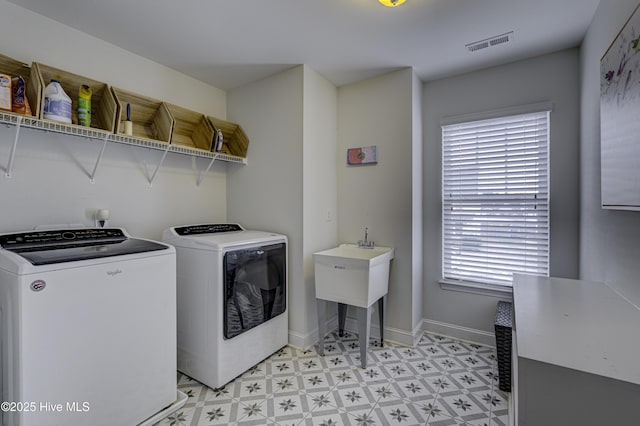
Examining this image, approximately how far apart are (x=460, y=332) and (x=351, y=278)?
1.28 m

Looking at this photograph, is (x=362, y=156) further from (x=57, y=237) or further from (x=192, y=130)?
(x=57, y=237)

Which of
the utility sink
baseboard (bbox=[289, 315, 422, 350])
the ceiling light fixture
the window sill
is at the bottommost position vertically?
baseboard (bbox=[289, 315, 422, 350])

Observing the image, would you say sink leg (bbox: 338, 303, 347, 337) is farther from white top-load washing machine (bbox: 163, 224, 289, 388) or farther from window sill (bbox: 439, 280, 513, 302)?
window sill (bbox: 439, 280, 513, 302)

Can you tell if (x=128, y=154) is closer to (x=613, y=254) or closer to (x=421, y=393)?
(x=421, y=393)

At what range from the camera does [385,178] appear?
8.95 ft

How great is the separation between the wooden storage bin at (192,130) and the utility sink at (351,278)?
4.82 ft

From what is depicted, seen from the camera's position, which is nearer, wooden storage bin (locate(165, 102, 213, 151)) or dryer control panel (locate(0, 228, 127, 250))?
dryer control panel (locate(0, 228, 127, 250))

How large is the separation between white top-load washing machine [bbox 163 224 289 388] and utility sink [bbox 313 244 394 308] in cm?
40

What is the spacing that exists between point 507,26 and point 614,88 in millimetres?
954

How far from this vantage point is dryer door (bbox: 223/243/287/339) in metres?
1.99

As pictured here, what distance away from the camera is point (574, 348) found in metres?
0.83

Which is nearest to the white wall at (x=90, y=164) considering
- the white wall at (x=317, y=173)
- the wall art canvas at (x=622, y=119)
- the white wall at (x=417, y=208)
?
the white wall at (x=317, y=173)

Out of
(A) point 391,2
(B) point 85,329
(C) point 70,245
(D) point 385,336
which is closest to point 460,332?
(D) point 385,336

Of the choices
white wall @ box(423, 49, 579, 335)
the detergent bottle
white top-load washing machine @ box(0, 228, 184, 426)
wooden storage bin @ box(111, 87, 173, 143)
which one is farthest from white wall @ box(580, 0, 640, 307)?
the detergent bottle
